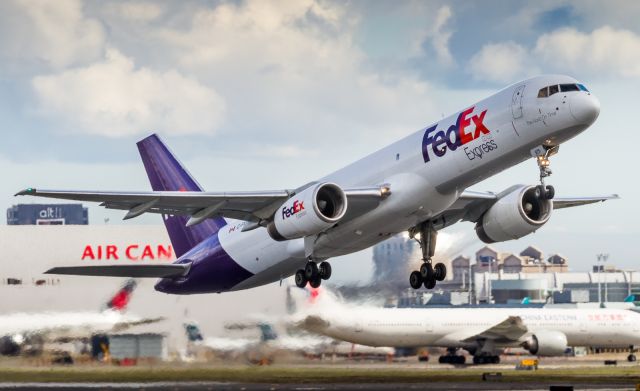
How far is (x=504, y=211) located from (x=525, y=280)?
125090mm

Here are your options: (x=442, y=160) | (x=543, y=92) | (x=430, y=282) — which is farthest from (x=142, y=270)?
(x=543, y=92)

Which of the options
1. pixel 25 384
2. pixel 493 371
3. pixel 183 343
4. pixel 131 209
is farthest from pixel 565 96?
pixel 493 371

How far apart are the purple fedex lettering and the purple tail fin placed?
1396 centimetres

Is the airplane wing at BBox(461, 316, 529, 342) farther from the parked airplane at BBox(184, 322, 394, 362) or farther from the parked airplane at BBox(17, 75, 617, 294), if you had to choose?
the parked airplane at BBox(17, 75, 617, 294)

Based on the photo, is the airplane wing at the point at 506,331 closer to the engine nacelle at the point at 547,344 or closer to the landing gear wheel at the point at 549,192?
the engine nacelle at the point at 547,344

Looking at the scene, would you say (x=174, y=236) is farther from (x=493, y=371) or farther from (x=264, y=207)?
(x=493, y=371)

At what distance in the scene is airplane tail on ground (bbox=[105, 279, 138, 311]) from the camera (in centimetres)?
4603

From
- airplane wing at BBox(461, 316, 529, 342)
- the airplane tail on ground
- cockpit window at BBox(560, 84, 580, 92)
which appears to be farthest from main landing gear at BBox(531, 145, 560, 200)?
airplane wing at BBox(461, 316, 529, 342)

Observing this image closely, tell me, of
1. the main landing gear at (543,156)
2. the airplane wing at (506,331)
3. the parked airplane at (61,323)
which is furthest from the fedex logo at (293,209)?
the airplane wing at (506,331)

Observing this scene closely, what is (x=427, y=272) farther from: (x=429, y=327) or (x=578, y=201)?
(x=429, y=327)

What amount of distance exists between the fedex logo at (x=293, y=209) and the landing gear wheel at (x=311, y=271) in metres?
3.23

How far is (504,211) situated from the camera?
4047 cm

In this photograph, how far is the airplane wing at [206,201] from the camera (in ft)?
117

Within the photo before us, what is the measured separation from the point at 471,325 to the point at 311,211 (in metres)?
34.7
